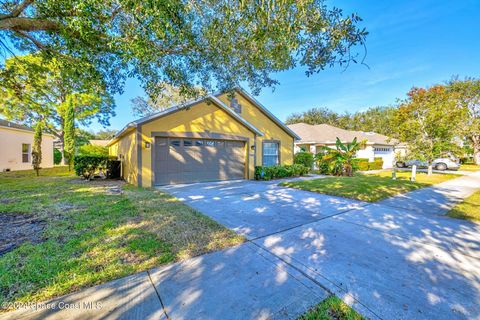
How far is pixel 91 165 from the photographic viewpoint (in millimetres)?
11703

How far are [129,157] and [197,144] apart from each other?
3737 millimetres

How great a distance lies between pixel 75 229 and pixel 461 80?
139 ft

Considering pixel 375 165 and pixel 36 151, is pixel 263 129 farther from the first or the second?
pixel 36 151

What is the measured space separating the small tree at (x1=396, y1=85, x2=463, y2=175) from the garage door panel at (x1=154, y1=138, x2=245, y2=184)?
13.9 meters

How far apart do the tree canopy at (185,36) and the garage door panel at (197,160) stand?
3882 mm

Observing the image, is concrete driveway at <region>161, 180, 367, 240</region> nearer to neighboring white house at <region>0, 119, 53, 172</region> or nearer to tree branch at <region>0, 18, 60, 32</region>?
tree branch at <region>0, 18, 60, 32</region>

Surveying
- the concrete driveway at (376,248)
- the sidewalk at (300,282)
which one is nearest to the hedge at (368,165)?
the concrete driveway at (376,248)

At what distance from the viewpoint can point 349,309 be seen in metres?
2.24

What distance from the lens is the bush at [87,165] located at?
11.5 metres

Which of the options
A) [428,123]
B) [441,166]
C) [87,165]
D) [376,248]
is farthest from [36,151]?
[441,166]

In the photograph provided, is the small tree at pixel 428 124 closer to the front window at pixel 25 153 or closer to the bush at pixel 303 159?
the bush at pixel 303 159

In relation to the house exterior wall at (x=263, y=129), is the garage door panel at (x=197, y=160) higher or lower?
lower

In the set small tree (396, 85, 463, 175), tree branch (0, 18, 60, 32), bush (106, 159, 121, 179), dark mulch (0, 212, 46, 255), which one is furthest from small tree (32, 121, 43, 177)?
small tree (396, 85, 463, 175)

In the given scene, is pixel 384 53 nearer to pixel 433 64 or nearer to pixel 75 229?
pixel 433 64
